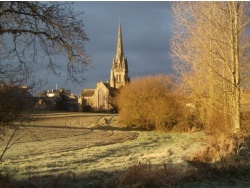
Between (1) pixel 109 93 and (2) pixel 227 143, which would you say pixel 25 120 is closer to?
(2) pixel 227 143

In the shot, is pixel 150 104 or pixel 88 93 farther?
pixel 88 93

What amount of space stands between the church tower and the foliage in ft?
294

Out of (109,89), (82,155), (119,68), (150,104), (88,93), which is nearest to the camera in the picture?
(82,155)

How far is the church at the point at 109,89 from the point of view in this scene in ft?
368

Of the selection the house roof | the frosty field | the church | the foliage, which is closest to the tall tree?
the frosty field

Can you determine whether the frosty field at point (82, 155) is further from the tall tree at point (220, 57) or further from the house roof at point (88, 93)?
the house roof at point (88, 93)

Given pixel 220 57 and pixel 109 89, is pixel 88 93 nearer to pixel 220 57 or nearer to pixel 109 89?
pixel 109 89

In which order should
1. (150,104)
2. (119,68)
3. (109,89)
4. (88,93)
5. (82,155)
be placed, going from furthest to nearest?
1. (119,68)
2. (88,93)
3. (109,89)
4. (150,104)
5. (82,155)

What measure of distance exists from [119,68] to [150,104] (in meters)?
98.2

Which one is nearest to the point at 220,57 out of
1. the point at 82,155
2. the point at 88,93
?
the point at 82,155

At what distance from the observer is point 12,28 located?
1105 cm

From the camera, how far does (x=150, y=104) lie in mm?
48688

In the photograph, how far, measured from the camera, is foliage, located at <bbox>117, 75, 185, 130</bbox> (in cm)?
4618

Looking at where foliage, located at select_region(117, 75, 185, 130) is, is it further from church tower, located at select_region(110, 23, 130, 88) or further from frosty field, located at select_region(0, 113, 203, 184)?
church tower, located at select_region(110, 23, 130, 88)
